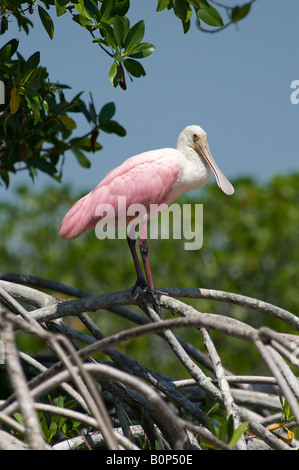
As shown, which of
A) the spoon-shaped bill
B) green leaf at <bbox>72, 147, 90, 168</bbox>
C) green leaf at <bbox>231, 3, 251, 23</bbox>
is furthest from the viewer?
green leaf at <bbox>72, 147, 90, 168</bbox>

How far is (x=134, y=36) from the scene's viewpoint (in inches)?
138

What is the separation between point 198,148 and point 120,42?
1112mm

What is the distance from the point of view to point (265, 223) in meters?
Result: 9.27

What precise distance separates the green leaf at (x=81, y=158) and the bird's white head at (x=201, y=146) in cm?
95

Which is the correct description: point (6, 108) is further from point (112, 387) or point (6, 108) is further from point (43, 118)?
point (112, 387)

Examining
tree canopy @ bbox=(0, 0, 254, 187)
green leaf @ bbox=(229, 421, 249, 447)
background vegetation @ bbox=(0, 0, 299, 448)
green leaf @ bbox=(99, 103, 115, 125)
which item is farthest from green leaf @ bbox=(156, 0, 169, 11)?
background vegetation @ bbox=(0, 0, 299, 448)

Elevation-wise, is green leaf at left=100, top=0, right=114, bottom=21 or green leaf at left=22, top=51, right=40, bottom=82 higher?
green leaf at left=100, top=0, right=114, bottom=21

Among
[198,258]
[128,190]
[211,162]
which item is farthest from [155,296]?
[198,258]

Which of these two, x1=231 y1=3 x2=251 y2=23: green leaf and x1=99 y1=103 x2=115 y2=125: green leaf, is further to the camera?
x1=99 y1=103 x2=115 y2=125: green leaf

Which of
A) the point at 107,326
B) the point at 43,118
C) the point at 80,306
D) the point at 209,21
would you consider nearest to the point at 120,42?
the point at 209,21

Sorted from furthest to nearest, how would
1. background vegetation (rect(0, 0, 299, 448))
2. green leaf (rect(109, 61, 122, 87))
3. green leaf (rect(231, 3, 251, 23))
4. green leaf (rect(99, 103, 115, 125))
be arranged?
background vegetation (rect(0, 0, 299, 448))
green leaf (rect(99, 103, 115, 125))
green leaf (rect(109, 61, 122, 87))
green leaf (rect(231, 3, 251, 23))

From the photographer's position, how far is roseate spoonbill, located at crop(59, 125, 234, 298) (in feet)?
13.6

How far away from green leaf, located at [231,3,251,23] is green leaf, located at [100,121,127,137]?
1666 millimetres

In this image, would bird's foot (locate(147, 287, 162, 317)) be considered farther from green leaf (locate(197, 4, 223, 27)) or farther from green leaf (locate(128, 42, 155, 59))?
green leaf (locate(197, 4, 223, 27))
